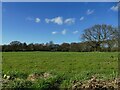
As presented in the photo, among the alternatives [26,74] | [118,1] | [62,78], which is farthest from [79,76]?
[118,1]

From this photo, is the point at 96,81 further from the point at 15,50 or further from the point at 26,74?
the point at 15,50

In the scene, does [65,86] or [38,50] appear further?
[38,50]

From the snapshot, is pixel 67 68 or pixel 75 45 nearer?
pixel 67 68

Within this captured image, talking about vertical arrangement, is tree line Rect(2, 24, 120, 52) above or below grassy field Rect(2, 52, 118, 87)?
above

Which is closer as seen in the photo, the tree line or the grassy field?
the grassy field

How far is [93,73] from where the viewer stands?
960cm

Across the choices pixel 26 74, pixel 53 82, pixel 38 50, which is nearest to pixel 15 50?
pixel 38 50

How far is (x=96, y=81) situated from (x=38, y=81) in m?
1.82

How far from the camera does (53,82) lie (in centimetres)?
871

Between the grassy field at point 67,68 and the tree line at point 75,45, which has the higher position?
the tree line at point 75,45

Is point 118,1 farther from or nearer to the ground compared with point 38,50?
farther from the ground

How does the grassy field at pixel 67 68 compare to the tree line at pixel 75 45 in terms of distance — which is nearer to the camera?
the grassy field at pixel 67 68

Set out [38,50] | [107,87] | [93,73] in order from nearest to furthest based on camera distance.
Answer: [107,87] → [93,73] → [38,50]

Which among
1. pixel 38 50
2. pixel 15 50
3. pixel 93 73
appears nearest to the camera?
pixel 93 73
